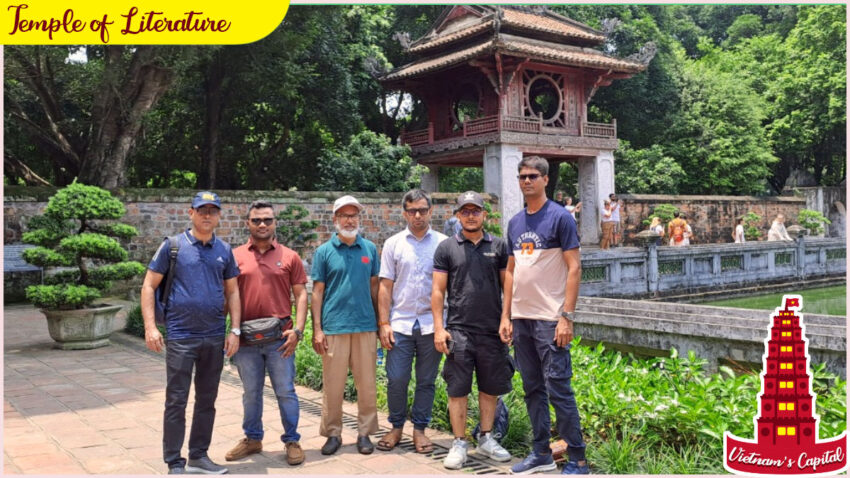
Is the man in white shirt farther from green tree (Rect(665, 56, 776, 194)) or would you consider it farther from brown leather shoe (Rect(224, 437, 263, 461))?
green tree (Rect(665, 56, 776, 194))

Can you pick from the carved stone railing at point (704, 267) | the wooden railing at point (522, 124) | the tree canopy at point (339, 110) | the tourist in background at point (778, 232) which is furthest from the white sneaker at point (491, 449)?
the tourist in background at point (778, 232)

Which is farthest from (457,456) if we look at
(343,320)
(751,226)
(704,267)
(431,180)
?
(751,226)

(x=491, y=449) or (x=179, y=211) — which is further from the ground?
(x=179, y=211)

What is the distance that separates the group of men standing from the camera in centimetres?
419

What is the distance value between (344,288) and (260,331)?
61cm

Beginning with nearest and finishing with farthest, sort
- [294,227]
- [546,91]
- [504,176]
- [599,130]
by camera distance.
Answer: [294,227] < [504,176] < [599,130] < [546,91]

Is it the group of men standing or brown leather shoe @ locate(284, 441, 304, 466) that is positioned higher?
the group of men standing

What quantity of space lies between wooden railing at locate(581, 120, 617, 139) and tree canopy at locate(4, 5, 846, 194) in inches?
129

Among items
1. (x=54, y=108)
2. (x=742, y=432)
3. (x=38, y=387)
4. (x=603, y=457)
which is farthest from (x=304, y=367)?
(x=54, y=108)

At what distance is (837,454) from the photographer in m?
3.71

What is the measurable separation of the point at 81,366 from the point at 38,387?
1.09m

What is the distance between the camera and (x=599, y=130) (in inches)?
901

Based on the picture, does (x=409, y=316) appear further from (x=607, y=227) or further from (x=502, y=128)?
(x=607, y=227)

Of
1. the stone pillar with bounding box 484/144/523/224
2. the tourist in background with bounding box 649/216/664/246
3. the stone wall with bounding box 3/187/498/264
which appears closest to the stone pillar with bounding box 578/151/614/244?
the tourist in background with bounding box 649/216/664/246
